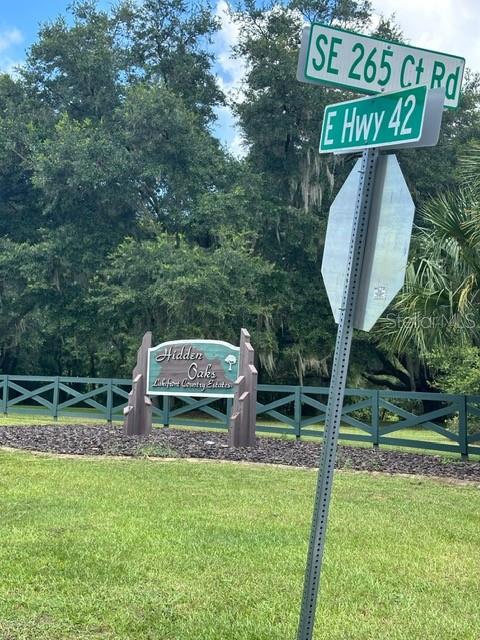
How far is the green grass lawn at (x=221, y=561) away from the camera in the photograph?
352cm

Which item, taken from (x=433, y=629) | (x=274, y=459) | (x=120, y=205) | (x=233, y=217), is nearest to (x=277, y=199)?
(x=233, y=217)

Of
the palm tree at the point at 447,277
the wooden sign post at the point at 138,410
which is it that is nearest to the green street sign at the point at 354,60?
the palm tree at the point at 447,277

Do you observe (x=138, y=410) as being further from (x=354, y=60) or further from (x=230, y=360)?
(x=354, y=60)

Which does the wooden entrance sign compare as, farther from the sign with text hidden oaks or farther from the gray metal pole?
the gray metal pole

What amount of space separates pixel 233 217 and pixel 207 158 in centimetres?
276

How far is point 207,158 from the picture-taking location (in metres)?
23.6

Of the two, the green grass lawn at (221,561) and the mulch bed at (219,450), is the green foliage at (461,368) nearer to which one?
the mulch bed at (219,450)

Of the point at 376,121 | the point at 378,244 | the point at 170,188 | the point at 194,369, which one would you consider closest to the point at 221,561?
the point at 378,244

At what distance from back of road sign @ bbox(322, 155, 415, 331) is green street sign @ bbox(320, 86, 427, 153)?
0.33ft

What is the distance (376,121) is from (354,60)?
378mm

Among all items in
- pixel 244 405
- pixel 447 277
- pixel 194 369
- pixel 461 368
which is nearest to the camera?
pixel 447 277

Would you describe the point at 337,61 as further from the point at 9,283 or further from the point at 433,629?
the point at 9,283

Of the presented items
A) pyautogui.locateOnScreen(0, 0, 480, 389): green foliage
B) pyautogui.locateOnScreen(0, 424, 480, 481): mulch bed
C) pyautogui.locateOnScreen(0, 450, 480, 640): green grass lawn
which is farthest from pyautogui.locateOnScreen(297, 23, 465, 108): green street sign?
pyautogui.locateOnScreen(0, 0, 480, 389): green foliage

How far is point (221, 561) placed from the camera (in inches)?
178
